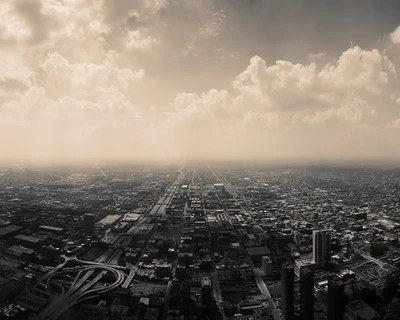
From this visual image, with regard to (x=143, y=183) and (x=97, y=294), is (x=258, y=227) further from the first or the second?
(x=143, y=183)

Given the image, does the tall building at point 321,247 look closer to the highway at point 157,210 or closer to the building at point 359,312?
the building at point 359,312

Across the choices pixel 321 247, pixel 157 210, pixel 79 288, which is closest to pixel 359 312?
pixel 321 247

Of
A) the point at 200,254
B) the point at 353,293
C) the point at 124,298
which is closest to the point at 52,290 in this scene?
the point at 124,298

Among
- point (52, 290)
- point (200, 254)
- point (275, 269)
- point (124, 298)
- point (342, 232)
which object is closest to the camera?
point (124, 298)

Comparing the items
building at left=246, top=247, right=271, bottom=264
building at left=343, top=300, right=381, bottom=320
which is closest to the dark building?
building at left=343, top=300, right=381, bottom=320

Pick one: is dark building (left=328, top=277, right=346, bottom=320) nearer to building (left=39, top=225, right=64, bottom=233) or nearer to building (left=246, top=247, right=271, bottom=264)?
building (left=246, top=247, right=271, bottom=264)

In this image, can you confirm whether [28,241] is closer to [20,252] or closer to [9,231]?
[20,252]
